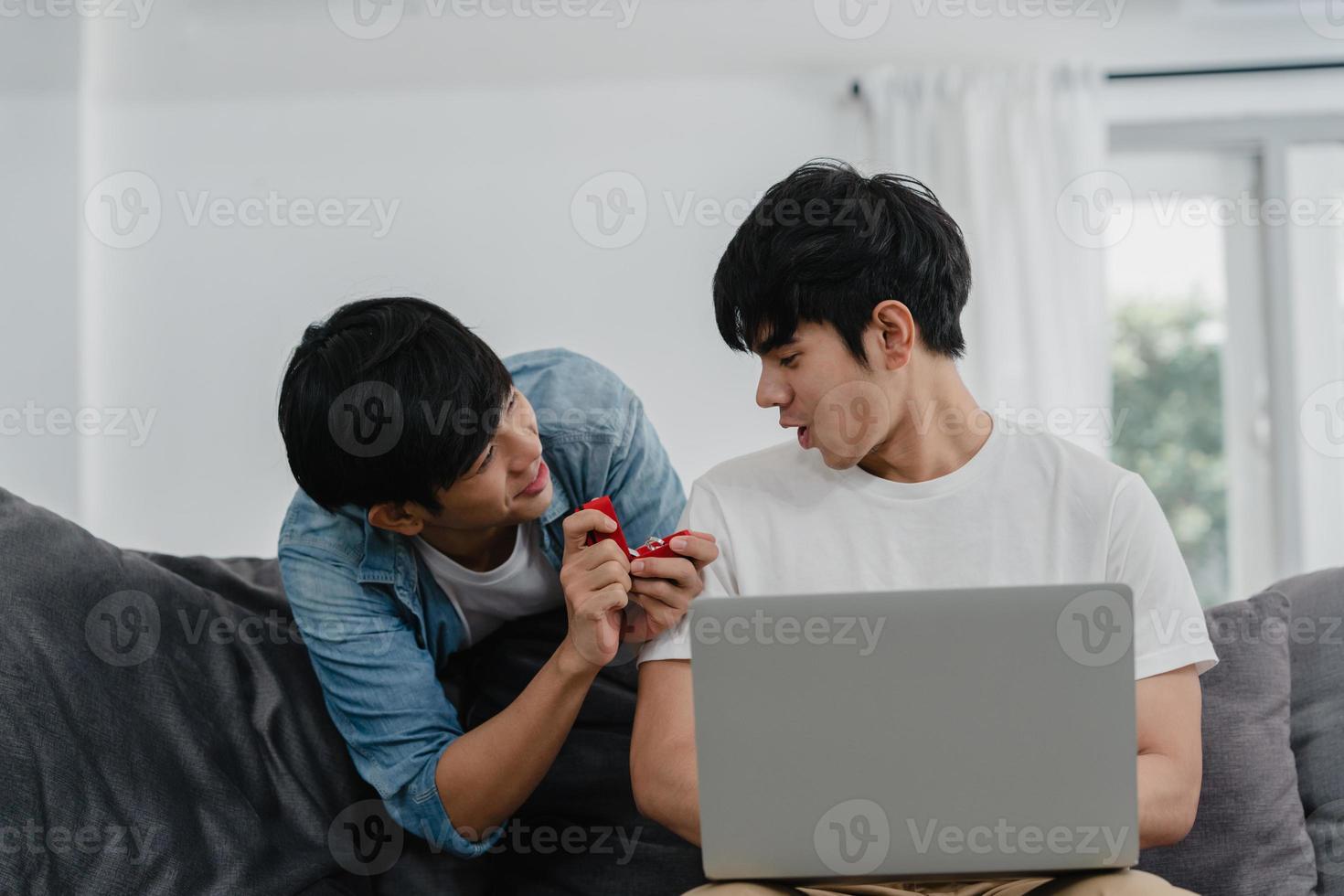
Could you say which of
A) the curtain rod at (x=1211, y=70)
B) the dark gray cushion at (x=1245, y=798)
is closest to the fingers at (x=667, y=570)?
the dark gray cushion at (x=1245, y=798)

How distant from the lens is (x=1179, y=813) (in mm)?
1273

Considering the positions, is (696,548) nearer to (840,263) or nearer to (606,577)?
(606,577)

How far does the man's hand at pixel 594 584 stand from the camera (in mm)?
1365

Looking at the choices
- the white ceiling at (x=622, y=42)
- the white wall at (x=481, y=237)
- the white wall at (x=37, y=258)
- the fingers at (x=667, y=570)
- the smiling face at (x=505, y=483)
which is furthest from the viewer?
the white wall at (x=481, y=237)

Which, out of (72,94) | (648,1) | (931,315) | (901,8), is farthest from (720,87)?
(931,315)

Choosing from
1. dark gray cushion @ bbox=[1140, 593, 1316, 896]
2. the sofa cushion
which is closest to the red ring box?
the sofa cushion

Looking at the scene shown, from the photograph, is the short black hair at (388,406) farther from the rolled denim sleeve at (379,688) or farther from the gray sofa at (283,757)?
the gray sofa at (283,757)

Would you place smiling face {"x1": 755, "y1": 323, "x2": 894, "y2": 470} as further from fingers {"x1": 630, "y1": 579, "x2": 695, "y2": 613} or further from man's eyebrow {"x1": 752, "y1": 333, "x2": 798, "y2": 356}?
fingers {"x1": 630, "y1": 579, "x2": 695, "y2": 613}

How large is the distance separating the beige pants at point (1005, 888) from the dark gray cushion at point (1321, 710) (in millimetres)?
561

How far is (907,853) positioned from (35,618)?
1240mm

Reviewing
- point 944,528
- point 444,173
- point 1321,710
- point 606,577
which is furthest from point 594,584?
point 444,173

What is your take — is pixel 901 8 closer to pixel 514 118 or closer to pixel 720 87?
pixel 720 87

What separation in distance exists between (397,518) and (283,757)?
1.35 feet

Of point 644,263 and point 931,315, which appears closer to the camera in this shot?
point 931,315
